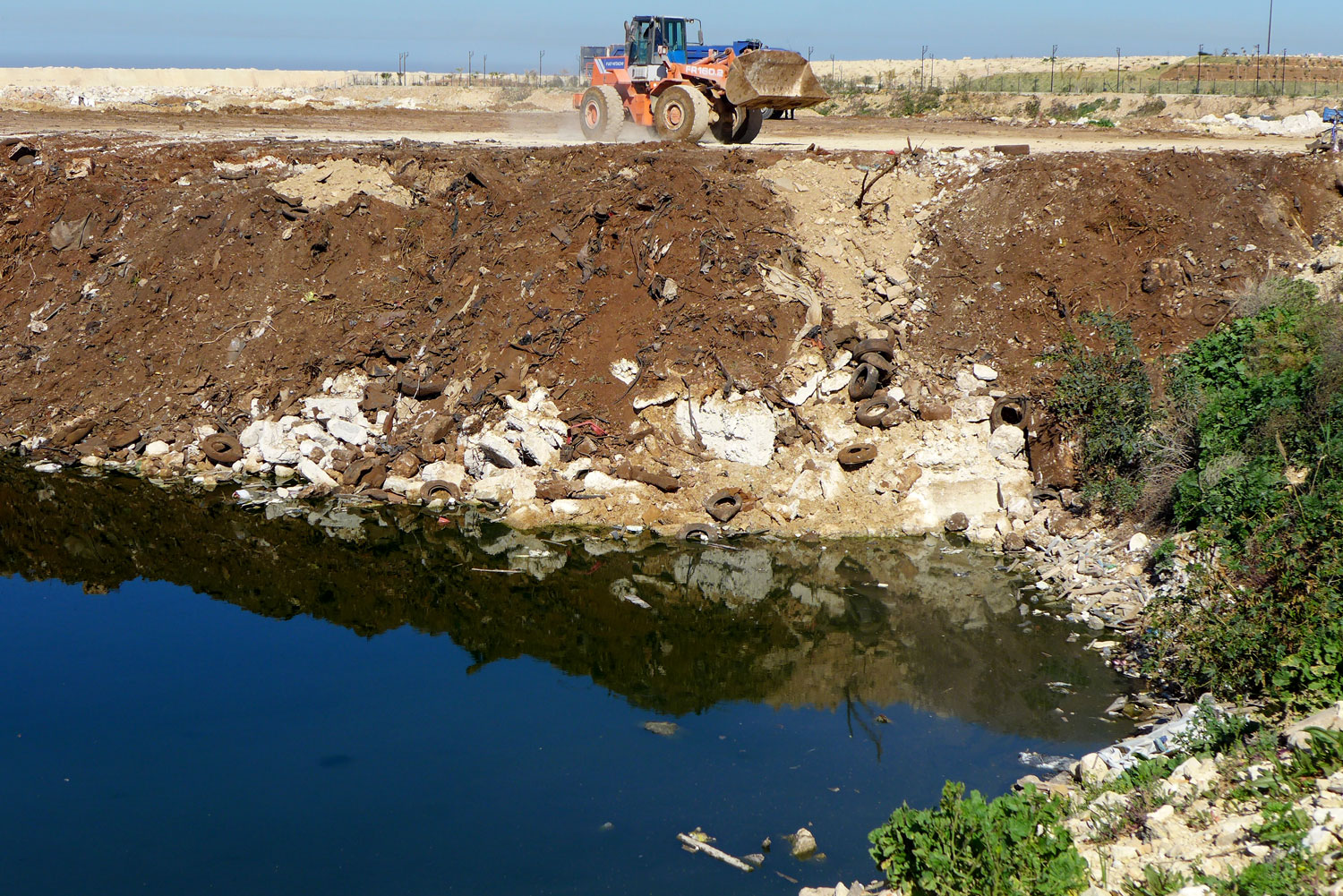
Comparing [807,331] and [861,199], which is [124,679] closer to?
[807,331]

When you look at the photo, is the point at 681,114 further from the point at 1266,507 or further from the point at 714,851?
the point at 714,851

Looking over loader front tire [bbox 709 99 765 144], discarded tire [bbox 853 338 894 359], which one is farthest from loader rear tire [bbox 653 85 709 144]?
discarded tire [bbox 853 338 894 359]

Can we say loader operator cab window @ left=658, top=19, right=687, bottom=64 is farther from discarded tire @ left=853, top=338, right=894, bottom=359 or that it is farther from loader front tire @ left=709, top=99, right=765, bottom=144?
discarded tire @ left=853, top=338, right=894, bottom=359

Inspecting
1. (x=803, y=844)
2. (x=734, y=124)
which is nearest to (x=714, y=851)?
(x=803, y=844)

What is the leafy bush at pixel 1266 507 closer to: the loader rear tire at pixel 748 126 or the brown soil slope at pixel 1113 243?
the brown soil slope at pixel 1113 243

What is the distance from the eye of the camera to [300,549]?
10.5 meters

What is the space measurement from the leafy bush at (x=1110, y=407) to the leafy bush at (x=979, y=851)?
5.82m

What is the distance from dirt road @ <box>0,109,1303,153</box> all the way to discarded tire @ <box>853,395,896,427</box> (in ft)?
20.2

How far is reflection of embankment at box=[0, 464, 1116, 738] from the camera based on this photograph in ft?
26.5

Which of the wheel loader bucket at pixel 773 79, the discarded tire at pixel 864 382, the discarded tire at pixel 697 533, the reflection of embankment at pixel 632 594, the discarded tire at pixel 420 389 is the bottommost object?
the reflection of embankment at pixel 632 594

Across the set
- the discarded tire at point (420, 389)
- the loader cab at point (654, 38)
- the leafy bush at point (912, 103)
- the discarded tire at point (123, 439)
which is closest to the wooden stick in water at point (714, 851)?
the discarded tire at point (420, 389)

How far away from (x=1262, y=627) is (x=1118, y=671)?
1414mm

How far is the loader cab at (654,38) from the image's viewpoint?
18.1m

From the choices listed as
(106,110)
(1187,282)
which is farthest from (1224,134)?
(106,110)
